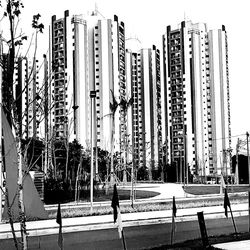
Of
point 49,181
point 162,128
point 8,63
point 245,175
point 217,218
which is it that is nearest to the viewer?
point 8,63

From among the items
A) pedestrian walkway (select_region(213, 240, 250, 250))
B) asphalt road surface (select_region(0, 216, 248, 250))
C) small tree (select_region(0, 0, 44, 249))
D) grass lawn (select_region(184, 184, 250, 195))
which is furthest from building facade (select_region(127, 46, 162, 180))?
small tree (select_region(0, 0, 44, 249))

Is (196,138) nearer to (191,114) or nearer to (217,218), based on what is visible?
(191,114)

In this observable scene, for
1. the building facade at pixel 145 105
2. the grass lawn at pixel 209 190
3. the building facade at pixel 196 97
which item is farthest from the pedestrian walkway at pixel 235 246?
the building facade at pixel 196 97

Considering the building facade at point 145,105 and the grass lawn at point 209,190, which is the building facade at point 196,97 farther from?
the grass lawn at point 209,190

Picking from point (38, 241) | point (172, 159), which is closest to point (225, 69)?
point (172, 159)

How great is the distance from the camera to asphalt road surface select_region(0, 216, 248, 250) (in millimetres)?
11836

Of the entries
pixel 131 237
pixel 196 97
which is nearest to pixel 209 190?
pixel 131 237

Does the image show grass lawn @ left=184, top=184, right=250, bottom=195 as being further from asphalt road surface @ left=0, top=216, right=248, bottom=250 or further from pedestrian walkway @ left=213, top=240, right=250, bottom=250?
pedestrian walkway @ left=213, top=240, right=250, bottom=250

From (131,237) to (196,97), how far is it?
81.4 m

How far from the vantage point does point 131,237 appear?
A: 43.0ft

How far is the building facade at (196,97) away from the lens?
9125 centimetres

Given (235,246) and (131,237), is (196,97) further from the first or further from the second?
(235,246)

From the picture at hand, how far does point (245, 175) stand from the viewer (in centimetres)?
7700

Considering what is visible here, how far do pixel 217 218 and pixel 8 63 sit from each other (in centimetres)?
1289
